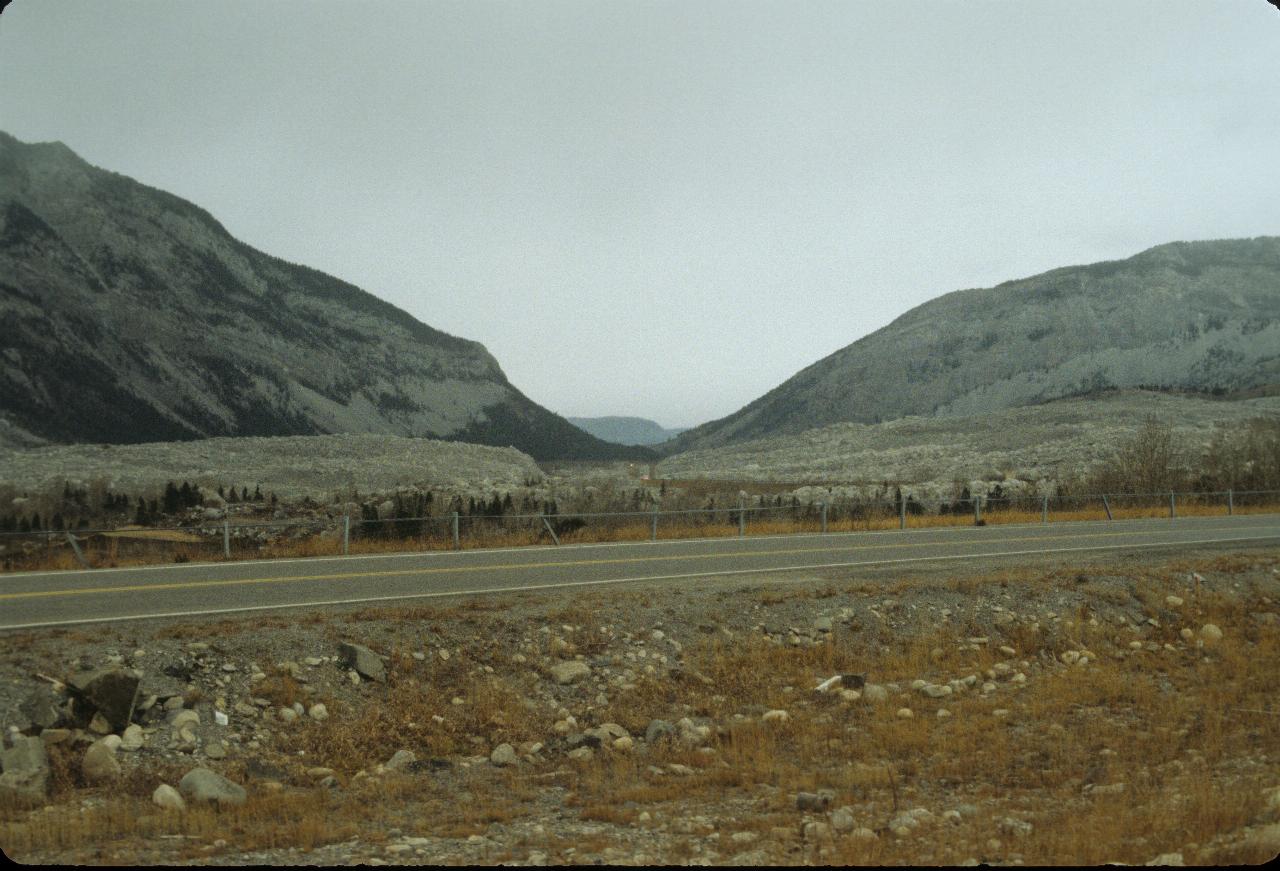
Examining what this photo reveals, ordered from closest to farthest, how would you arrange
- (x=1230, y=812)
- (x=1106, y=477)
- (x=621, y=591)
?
(x=1230, y=812) < (x=621, y=591) < (x=1106, y=477)

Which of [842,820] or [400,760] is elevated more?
[842,820]

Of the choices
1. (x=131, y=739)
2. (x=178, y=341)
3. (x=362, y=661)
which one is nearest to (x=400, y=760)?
(x=362, y=661)

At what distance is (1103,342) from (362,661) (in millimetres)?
176413

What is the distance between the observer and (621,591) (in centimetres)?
1811

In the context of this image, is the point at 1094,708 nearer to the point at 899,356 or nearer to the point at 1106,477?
the point at 1106,477

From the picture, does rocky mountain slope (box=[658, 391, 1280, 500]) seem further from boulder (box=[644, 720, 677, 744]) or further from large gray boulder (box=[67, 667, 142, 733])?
large gray boulder (box=[67, 667, 142, 733])

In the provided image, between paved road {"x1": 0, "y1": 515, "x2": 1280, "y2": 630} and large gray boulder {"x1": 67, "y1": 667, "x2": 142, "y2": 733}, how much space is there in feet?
11.6

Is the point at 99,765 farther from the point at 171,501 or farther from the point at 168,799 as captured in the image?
the point at 171,501

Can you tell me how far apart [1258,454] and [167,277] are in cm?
14344

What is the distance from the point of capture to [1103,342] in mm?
166500

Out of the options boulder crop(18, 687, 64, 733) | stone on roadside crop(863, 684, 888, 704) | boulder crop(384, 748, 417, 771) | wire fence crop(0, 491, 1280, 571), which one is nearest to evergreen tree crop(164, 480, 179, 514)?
wire fence crop(0, 491, 1280, 571)

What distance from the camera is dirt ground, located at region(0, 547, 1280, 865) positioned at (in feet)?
27.0

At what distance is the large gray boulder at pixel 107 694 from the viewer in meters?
11.0

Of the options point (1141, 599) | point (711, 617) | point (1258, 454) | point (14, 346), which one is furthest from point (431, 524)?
point (14, 346)
